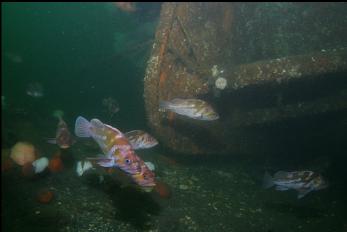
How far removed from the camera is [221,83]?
283 inches

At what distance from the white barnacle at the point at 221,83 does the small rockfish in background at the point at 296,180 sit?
2.32 m

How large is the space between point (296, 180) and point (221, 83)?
2.71 m

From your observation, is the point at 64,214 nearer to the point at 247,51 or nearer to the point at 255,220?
the point at 255,220

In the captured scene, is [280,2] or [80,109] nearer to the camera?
[280,2]

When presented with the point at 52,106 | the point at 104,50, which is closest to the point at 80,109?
the point at 52,106

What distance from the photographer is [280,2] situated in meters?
10.1

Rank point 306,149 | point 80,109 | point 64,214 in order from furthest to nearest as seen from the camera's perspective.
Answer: point 80,109 → point 306,149 → point 64,214

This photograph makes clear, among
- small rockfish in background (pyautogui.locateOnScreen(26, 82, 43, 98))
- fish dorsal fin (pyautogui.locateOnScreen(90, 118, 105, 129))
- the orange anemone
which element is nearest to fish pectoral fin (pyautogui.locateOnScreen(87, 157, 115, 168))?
fish dorsal fin (pyautogui.locateOnScreen(90, 118, 105, 129))

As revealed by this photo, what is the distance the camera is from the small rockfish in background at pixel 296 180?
18.9 feet

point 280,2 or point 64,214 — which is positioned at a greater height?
point 280,2

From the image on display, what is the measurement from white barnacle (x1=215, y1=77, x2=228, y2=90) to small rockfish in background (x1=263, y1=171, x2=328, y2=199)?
91.5 inches

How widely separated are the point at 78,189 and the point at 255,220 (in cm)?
367

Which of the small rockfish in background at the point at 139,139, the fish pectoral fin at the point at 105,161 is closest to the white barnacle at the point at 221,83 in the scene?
the small rockfish in background at the point at 139,139

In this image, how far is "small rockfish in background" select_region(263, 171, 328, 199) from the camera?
18.9 ft
